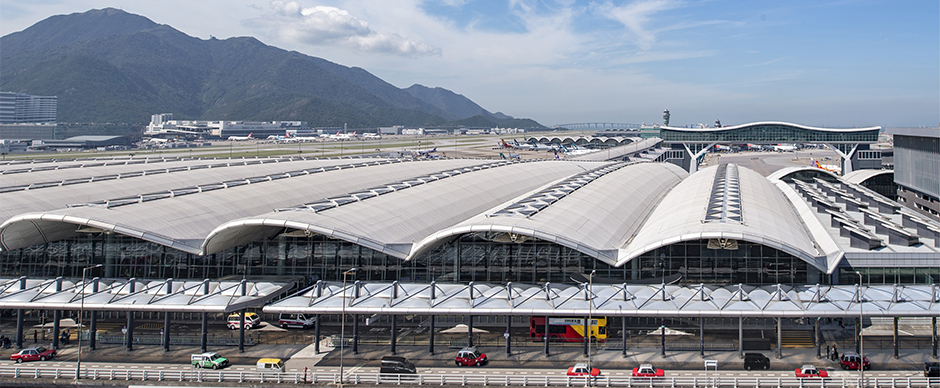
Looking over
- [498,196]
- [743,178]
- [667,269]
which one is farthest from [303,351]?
[743,178]

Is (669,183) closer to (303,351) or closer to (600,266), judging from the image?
(600,266)

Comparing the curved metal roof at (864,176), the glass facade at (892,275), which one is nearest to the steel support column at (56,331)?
the glass facade at (892,275)

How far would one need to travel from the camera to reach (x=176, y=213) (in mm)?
47281

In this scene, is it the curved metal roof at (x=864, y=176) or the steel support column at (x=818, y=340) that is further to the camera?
the curved metal roof at (x=864, y=176)

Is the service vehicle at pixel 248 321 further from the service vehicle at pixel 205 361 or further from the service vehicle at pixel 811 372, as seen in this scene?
the service vehicle at pixel 811 372

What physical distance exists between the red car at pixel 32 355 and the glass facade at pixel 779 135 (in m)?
136

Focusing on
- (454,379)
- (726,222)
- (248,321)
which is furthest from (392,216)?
(726,222)

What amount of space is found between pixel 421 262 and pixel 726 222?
64.5 feet

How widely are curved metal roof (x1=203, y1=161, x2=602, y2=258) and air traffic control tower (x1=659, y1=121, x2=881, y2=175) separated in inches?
3509

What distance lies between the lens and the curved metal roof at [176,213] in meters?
41.8

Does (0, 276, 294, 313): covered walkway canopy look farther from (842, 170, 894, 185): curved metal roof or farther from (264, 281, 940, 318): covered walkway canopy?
(842, 170, 894, 185): curved metal roof

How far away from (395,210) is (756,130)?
117169 mm

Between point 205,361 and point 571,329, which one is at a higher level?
point 571,329

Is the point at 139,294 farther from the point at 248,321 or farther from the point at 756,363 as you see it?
the point at 756,363
